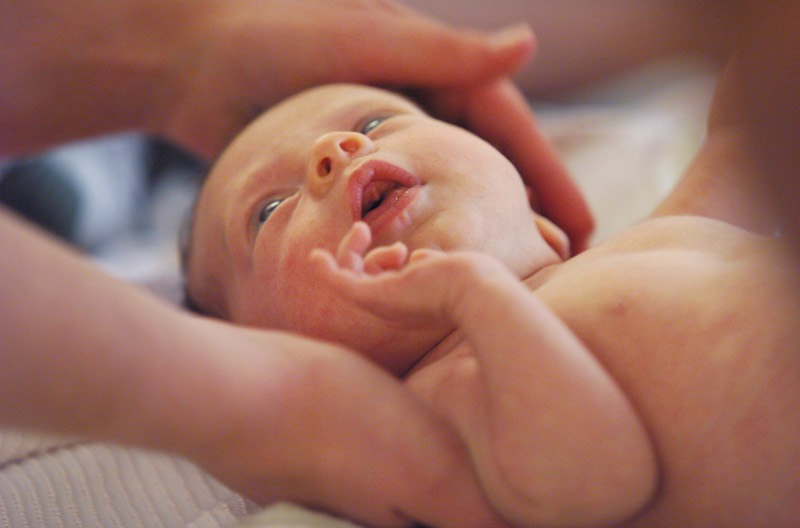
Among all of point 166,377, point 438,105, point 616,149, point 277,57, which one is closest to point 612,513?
point 166,377

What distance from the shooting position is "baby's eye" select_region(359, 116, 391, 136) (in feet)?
2.95

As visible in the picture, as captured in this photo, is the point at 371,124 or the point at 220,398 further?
the point at 371,124

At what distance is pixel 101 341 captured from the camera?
0.45 metres

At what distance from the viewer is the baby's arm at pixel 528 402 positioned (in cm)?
54

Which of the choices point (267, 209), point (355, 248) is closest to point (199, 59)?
point (267, 209)

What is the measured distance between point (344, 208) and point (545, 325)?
0.27m

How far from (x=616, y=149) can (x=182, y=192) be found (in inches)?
42.2

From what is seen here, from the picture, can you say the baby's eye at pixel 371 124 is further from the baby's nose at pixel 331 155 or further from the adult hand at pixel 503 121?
the adult hand at pixel 503 121

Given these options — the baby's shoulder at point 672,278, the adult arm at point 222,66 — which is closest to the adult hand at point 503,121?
the adult arm at point 222,66

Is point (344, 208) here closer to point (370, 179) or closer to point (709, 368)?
point (370, 179)

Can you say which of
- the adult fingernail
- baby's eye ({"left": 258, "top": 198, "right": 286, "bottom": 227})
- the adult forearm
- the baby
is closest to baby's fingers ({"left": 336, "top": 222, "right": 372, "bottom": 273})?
the baby

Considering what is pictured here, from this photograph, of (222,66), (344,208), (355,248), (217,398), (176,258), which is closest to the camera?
(217,398)

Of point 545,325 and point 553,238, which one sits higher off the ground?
point 545,325

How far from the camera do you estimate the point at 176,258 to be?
1.64 metres
